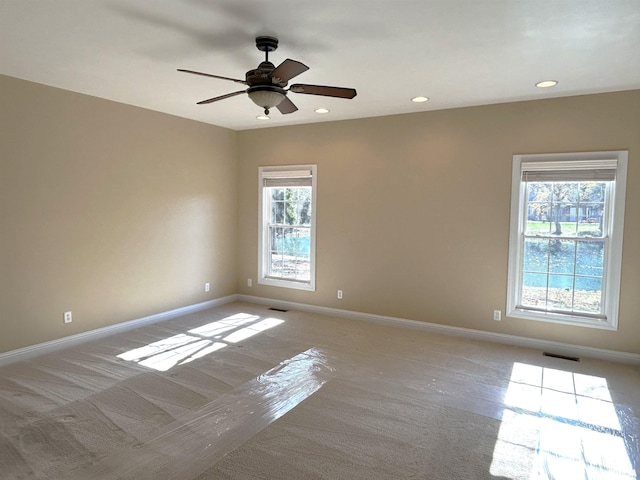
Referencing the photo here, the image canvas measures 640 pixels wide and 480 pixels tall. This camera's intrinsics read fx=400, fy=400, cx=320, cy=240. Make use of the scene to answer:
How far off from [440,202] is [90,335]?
4.17 meters

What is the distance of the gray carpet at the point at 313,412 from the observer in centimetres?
229

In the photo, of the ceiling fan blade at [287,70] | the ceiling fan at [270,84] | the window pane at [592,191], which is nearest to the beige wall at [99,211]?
the ceiling fan at [270,84]

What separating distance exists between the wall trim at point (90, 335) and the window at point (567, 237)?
4.02m

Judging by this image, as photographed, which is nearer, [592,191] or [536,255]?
[592,191]

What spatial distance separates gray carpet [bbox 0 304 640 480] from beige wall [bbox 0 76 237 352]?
0.57m

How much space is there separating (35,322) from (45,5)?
2.89 metres

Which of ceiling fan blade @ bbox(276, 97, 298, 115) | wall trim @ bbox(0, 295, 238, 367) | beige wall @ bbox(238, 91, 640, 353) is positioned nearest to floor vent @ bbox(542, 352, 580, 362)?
beige wall @ bbox(238, 91, 640, 353)

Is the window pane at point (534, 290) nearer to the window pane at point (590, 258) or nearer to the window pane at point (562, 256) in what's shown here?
the window pane at point (562, 256)

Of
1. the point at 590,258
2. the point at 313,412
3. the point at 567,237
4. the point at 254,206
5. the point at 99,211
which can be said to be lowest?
the point at 313,412

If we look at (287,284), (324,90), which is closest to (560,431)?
(324,90)

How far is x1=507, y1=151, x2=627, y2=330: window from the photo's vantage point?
3896 millimetres

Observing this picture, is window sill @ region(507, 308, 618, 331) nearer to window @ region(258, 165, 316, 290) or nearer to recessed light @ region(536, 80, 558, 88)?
recessed light @ region(536, 80, 558, 88)

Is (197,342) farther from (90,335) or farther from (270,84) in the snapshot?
(270,84)

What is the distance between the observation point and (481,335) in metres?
4.52
